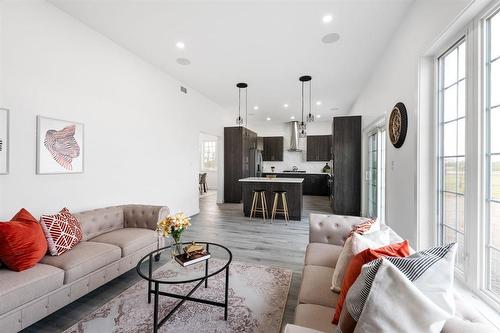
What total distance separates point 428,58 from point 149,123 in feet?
13.9

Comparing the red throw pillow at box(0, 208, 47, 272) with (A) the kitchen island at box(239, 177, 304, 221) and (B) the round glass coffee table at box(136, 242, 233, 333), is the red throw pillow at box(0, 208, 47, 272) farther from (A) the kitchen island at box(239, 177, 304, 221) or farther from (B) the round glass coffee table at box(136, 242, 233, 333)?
(A) the kitchen island at box(239, 177, 304, 221)

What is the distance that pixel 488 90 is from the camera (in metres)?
1.61

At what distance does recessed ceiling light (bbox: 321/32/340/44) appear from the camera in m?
3.24

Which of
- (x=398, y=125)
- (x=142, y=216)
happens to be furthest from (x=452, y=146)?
(x=142, y=216)

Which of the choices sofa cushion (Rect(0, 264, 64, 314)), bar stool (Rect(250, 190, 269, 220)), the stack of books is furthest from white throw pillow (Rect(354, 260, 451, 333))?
bar stool (Rect(250, 190, 269, 220))

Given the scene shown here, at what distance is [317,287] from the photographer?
1640 mm

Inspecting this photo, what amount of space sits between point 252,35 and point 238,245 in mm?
3248

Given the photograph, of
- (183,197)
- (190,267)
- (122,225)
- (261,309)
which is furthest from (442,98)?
(183,197)

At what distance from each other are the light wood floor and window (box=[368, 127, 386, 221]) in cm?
147

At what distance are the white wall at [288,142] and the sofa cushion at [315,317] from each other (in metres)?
8.88

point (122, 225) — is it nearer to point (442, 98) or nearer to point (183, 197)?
point (183, 197)

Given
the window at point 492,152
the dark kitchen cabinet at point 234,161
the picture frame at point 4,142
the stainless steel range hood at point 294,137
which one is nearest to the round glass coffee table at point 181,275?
the picture frame at point 4,142

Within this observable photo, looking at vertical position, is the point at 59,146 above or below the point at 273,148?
below

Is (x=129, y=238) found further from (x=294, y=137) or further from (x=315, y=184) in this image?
(x=294, y=137)
